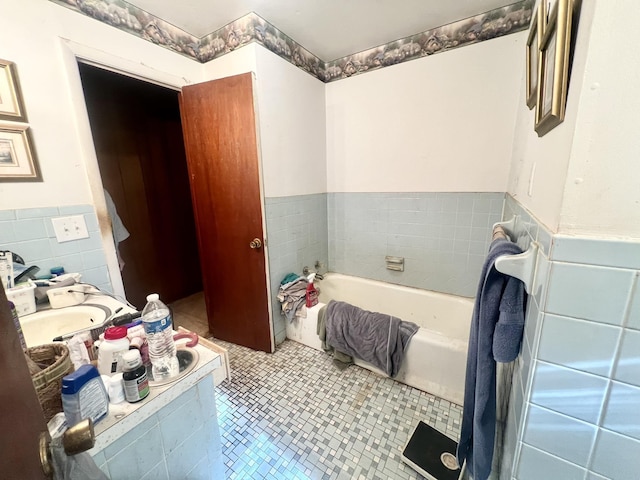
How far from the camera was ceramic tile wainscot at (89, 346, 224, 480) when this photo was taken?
59 cm

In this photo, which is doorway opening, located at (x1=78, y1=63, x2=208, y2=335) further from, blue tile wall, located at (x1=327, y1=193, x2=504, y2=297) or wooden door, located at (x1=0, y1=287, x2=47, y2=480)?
wooden door, located at (x1=0, y1=287, x2=47, y2=480)

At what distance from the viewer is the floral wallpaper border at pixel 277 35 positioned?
142 cm

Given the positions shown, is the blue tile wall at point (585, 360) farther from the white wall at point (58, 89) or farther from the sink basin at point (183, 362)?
the white wall at point (58, 89)

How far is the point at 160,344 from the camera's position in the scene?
0.70 m

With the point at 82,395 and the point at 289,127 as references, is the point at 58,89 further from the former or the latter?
the point at 82,395

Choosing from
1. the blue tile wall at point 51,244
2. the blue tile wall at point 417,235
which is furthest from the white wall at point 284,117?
the blue tile wall at point 51,244

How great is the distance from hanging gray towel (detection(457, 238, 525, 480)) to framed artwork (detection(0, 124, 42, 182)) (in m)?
1.91

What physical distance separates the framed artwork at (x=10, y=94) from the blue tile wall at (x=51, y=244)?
41 cm

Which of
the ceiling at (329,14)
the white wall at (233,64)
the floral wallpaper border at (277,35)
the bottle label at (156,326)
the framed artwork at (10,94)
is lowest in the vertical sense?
the bottle label at (156,326)

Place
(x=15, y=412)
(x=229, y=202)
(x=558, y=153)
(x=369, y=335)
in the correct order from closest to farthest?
1. (x=15, y=412)
2. (x=558, y=153)
3. (x=369, y=335)
4. (x=229, y=202)

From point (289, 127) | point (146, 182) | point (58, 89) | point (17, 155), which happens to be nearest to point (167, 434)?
point (17, 155)

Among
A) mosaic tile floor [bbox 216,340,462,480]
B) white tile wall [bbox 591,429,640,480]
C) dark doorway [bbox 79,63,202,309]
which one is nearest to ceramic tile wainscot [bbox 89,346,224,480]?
mosaic tile floor [bbox 216,340,462,480]

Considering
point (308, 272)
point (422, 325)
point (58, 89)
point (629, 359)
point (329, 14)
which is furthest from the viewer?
point (308, 272)

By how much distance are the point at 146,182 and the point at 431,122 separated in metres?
2.73
